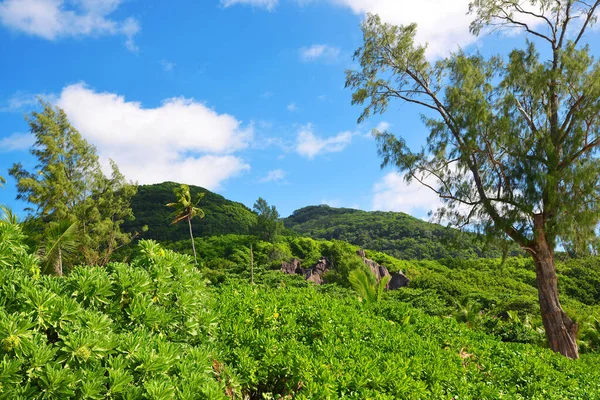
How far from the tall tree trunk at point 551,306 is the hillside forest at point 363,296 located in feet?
0.12

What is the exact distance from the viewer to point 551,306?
37.6ft

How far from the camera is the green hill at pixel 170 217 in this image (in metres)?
62.6

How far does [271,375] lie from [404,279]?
118ft

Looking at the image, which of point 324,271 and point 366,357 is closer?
point 366,357

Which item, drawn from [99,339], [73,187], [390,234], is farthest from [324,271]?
[99,339]

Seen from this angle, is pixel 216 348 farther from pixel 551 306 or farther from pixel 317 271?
pixel 317 271

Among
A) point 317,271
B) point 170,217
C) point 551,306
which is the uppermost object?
point 170,217

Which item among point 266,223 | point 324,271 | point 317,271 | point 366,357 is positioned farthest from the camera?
point 266,223

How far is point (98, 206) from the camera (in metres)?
30.9

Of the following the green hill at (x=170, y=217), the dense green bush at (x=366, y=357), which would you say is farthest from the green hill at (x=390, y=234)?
the dense green bush at (x=366, y=357)

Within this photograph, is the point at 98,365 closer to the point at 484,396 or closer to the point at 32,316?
the point at 32,316

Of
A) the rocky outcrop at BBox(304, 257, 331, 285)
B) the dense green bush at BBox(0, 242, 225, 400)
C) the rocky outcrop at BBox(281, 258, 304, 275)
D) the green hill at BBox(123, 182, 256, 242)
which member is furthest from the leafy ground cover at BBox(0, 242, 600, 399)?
the green hill at BBox(123, 182, 256, 242)

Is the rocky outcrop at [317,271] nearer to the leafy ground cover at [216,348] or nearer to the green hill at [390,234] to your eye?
the green hill at [390,234]

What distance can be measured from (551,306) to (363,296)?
4.95 m
